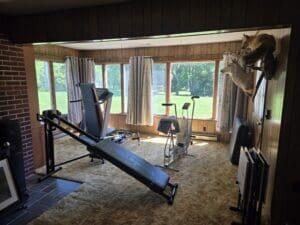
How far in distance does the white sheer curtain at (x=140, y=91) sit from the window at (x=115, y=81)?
59 cm

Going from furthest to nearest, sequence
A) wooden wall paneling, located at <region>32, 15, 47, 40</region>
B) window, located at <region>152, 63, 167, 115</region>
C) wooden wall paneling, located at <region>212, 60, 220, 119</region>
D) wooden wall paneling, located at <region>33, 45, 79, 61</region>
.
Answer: window, located at <region>152, 63, 167, 115</region>, wooden wall paneling, located at <region>212, 60, 220, 119</region>, wooden wall paneling, located at <region>33, 45, 79, 61</region>, wooden wall paneling, located at <region>32, 15, 47, 40</region>

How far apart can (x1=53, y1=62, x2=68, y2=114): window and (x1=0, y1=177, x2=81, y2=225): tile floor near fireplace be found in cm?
291

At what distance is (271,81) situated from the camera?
2.38 meters

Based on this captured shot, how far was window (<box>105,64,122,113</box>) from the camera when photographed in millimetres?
6074

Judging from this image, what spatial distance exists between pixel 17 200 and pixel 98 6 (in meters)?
2.46

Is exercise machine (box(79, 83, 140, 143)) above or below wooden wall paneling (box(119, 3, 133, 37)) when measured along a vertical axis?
below

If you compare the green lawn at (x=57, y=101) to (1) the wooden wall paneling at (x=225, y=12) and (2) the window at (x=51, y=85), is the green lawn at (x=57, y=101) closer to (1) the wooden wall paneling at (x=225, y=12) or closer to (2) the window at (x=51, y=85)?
(2) the window at (x=51, y=85)

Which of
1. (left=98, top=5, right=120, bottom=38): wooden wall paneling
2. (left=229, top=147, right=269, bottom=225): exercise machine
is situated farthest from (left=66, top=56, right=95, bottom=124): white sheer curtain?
(left=229, top=147, right=269, bottom=225): exercise machine

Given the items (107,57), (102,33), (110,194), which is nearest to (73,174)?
(110,194)

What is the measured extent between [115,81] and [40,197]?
13.4 ft

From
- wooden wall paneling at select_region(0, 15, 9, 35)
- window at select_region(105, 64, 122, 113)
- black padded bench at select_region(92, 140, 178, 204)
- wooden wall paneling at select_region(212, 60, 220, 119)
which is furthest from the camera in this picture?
window at select_region(105, 64, 122, 113)

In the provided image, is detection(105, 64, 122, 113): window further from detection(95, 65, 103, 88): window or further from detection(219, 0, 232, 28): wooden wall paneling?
detection(219, 0, 232, 28): wooden wall paneling

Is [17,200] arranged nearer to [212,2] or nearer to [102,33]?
[102,33]

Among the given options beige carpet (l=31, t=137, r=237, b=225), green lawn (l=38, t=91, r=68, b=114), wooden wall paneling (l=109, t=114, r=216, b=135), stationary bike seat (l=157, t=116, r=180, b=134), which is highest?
green lawn (l=38, t=91, r=68, b=114)
